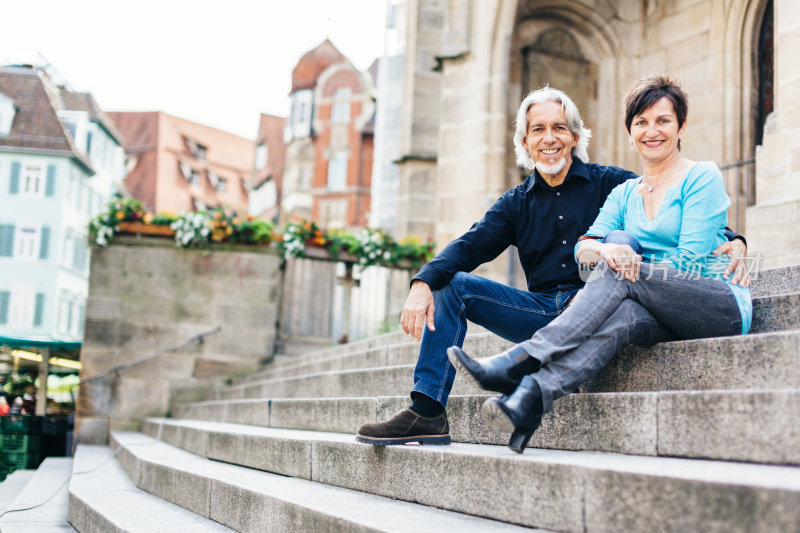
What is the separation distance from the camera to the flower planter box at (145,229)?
11.1m

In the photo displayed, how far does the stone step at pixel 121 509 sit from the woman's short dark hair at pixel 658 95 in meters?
2.57

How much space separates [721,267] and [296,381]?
171 inches

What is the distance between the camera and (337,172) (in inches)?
1663

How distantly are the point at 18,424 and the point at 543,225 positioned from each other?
7.69 m

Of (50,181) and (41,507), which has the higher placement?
(50,181)

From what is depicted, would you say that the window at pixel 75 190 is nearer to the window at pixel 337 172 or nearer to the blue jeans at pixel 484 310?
the window at pixel 337 172

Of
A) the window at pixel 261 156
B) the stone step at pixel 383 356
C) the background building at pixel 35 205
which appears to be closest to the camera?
the stone step at pixel 383 356

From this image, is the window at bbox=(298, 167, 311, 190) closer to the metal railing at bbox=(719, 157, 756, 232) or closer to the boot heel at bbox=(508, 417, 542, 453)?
the metal railing at bbox=(719, 157, 756, 232)

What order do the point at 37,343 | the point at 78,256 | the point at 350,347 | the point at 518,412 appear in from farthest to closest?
the point at 78,256
the point at 37,343
the point at 350,347
the point at 518,412

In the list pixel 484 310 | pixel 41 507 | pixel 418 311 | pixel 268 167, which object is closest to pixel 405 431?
pixel 418 311

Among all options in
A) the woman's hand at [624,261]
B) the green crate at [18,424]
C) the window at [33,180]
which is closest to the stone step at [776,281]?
the woman's hand at [624,261]

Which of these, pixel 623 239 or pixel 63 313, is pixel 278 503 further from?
pixel 63 313

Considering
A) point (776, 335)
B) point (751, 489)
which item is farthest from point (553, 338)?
point (751, 489)

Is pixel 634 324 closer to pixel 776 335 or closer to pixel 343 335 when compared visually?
pixel 776 335
